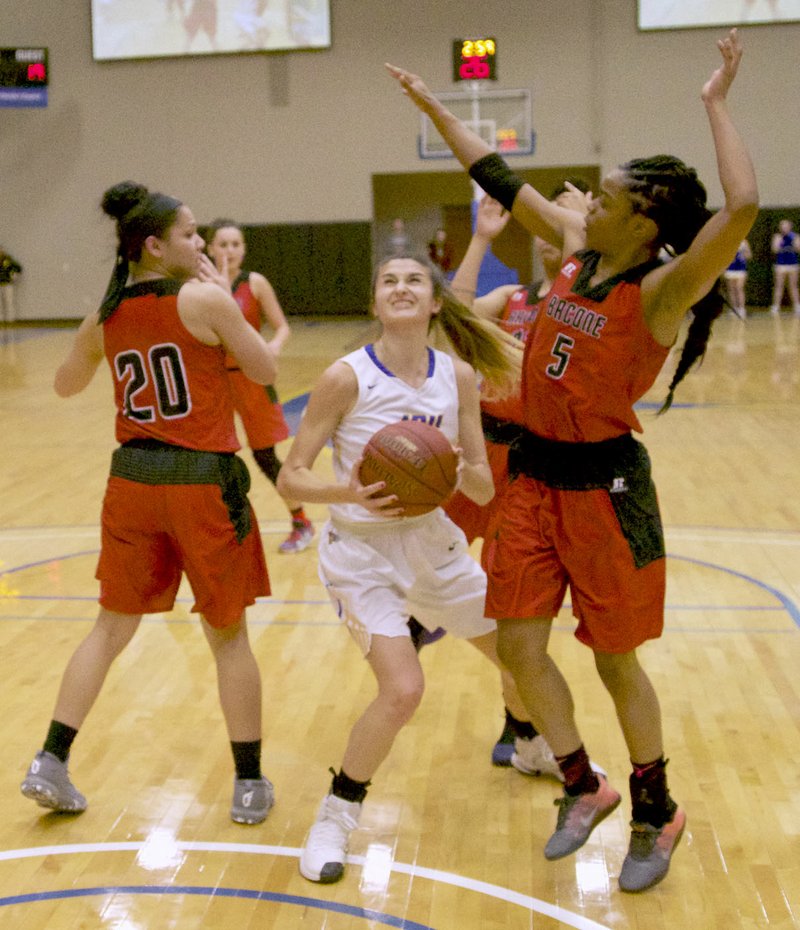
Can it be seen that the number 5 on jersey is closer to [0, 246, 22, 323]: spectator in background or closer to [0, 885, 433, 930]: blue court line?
[0, 885, 433, 930]: blue court line

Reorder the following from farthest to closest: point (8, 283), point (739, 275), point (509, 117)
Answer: point (8, 283)
point (509, 117)
point (739, 275)

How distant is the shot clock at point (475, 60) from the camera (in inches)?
590

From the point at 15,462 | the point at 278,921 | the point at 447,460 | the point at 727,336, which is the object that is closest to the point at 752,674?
the point at 447,460

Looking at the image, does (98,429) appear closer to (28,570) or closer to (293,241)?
(28,570)

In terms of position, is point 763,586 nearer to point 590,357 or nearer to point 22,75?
point 590,357

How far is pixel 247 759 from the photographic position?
11.5 feet

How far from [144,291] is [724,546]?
4.03 m

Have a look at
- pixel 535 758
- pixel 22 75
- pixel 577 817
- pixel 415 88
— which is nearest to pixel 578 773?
pixel 577 817

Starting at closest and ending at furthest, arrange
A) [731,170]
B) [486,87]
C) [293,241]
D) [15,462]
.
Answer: [731,170] < [15,462] < [486,87] < [293,241]

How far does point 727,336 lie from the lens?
18.1 m

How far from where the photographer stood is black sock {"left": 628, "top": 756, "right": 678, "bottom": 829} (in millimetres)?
3098

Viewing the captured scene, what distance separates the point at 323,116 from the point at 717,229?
2060cm

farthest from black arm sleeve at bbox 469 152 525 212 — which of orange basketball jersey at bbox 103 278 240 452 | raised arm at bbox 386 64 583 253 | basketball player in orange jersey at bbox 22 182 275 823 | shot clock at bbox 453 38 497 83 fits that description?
shot clock at bbox 453 38 497 83

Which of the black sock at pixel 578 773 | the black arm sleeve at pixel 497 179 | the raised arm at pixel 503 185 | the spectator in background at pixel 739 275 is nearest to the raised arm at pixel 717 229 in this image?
the raised arm at pixel 503 185
